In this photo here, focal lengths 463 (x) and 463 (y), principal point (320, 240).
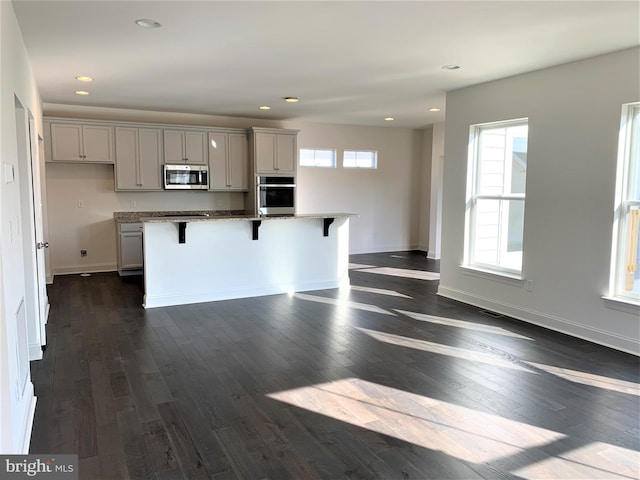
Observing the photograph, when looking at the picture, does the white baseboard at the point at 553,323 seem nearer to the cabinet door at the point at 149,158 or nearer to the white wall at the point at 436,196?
the white wall at the point at 436,196

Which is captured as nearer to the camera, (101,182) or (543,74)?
(543,74)

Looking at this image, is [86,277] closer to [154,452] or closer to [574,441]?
[154,452]

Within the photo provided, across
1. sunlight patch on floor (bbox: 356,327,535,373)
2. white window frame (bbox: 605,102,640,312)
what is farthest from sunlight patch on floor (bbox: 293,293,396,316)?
white window frame (bbox: 605,102,640,312)

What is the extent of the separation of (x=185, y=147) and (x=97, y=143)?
4.19 feet

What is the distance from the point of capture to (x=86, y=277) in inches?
275

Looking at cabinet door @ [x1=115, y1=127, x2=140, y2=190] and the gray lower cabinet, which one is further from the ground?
cabinet door @ [x1=115, y1=127, x2=140, y2=190]

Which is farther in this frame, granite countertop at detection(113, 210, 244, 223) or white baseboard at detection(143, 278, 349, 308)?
granite countertop at detection(113, 210, 244, 223)

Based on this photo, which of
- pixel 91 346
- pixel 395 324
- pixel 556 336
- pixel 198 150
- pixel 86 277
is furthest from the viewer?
pixel 198 150

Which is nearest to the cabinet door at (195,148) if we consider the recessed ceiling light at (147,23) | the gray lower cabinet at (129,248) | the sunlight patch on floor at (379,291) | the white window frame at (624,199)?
the gray lower cabinet at (129,248)

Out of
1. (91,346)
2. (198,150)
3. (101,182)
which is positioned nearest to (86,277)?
(101,182)

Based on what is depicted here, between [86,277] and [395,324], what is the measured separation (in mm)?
4853

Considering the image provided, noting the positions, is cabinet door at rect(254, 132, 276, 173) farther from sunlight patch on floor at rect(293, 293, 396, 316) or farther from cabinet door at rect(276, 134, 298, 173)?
sunlight patch on floor at rect(293, 293, 396, 316)

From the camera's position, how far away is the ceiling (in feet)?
10.1

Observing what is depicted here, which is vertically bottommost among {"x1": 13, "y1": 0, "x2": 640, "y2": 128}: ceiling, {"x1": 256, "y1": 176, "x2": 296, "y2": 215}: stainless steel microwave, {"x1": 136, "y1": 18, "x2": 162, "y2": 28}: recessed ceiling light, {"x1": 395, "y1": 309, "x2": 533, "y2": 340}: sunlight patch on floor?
{"x1": 395, "y1": 309, "x2": 533, "y2": 340}: sunlight patch on floor
